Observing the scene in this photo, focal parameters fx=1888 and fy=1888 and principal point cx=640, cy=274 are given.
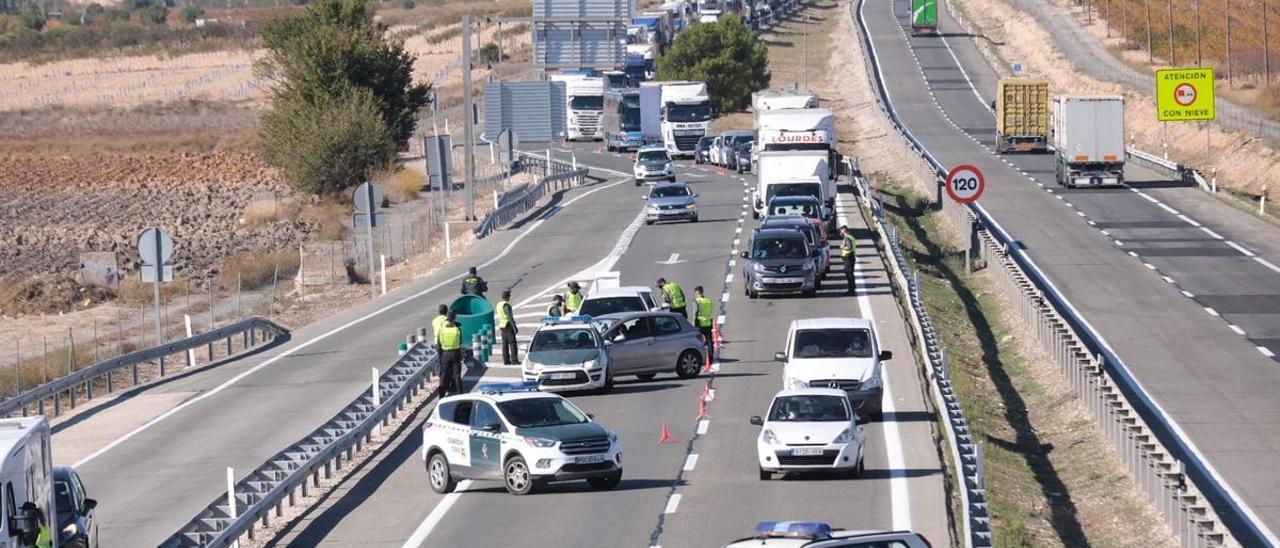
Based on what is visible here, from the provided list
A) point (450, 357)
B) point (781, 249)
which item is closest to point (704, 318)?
point (450, 357)

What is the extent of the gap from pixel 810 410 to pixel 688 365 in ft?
32.4

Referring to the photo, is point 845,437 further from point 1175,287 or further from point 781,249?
point 1175,287

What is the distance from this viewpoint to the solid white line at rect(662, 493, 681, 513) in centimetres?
2277

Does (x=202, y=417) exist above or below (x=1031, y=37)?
below

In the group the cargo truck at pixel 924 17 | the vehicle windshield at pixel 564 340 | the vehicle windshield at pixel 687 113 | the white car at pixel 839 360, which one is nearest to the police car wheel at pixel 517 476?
the white car at pixel 839 360

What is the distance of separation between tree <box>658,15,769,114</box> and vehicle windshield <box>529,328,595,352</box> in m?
81.2

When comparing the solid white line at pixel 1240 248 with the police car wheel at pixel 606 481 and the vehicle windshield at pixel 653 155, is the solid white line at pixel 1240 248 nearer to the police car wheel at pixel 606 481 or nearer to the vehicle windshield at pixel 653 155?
the vehicle windshield at pixel 653 155

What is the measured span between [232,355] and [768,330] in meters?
11.7

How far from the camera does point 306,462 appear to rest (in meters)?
24.0

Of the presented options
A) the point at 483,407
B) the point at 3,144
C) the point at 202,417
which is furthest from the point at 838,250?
the point at 3,144

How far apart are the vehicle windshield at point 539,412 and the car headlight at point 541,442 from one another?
0.34 metres

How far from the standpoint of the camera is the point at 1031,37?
142000 mm

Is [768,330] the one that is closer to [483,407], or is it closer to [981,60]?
[483,407]

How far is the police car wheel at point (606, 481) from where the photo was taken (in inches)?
956
